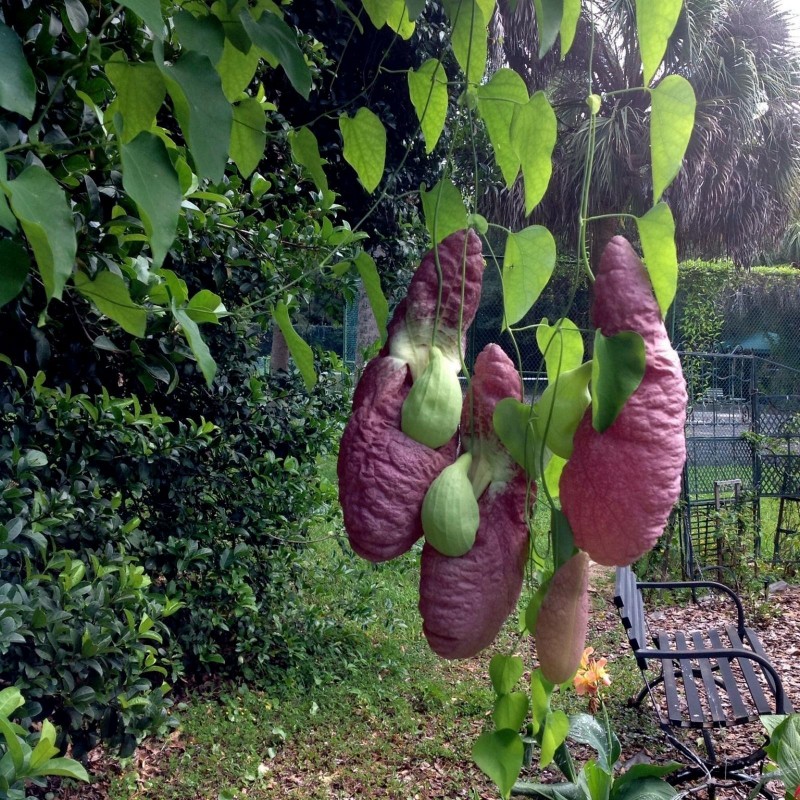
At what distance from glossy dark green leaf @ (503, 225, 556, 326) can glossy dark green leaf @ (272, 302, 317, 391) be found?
17 cm

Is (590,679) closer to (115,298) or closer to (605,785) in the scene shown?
(605,785)

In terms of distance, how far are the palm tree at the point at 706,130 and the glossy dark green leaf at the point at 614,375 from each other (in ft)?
19.6

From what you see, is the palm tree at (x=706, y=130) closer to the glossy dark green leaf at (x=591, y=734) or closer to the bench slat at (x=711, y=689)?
the bench slat at (x=711, y=689)

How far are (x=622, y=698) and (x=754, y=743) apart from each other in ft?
1.81

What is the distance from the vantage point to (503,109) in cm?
57

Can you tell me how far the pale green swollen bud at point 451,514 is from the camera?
Result: 0.42 m

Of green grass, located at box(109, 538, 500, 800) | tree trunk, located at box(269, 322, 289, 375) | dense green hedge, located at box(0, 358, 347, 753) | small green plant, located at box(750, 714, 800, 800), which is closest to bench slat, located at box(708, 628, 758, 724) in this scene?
small green plant, located at box(750, 714, 800, 800)

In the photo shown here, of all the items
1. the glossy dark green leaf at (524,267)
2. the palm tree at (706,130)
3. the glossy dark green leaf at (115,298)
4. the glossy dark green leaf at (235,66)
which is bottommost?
the glossy dark green leaf at (115,298)

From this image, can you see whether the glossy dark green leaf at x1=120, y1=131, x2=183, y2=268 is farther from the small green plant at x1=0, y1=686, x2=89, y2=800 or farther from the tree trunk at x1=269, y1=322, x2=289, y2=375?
the tree trunk at x1=269, y1=322, x2=289, y2=375

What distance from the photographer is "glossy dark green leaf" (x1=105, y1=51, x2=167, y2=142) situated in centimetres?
46

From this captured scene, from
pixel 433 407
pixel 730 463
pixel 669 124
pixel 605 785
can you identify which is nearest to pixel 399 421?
pixel 433 407

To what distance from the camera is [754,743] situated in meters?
3.15

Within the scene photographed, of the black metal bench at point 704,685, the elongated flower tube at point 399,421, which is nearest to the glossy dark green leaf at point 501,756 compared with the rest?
the elongated flower tube at point 399,421

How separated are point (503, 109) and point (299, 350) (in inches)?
9.9
